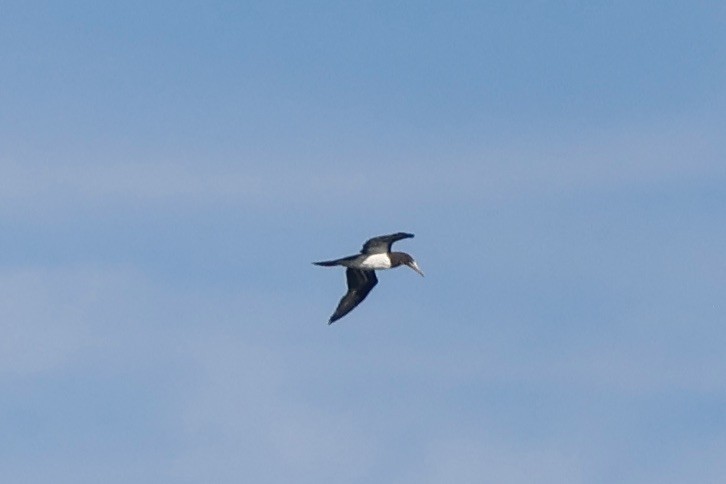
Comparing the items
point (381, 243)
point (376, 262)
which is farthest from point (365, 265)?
point (381, 243)

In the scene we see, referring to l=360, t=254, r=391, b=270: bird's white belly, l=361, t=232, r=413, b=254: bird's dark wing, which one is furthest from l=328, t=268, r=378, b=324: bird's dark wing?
l=361, t=232, r=413, b=254: bird's dark wing

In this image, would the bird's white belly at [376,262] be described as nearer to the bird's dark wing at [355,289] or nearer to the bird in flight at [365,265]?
the bird in flight at [365,265]

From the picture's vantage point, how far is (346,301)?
276 ft

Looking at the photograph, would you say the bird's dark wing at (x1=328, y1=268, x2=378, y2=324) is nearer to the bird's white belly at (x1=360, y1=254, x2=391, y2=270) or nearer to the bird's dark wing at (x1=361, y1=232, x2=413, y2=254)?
the bird's white belly at (x1=360, y1=254, x2=391, y2=270)

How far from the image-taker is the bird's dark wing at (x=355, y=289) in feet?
275

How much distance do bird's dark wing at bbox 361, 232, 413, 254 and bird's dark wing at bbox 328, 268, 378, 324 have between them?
237 cm

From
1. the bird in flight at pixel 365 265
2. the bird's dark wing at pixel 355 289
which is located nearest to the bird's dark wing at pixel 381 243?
the bird in flight at pixel 365 265

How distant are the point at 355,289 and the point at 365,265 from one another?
2559mm

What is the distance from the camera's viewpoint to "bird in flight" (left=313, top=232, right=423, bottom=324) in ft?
265

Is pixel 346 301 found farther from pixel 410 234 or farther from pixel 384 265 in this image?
pixel 410 234

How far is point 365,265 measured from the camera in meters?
81.9

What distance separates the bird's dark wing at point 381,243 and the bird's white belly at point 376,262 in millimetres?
323

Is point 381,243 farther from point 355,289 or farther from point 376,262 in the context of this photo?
point 355,289

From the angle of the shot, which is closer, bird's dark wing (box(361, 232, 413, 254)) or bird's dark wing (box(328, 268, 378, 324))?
bird's dark wing (box(361, 232, 413, 254))
